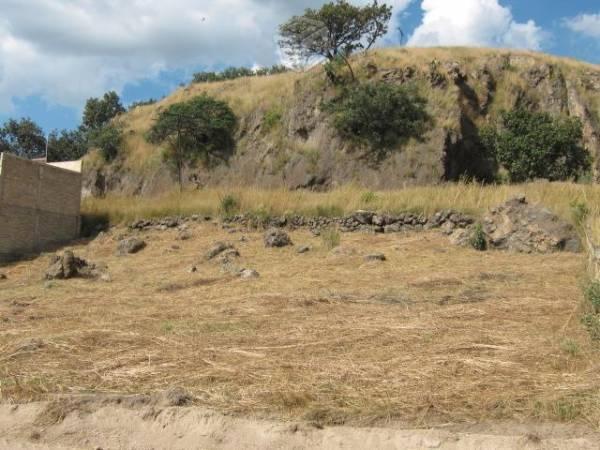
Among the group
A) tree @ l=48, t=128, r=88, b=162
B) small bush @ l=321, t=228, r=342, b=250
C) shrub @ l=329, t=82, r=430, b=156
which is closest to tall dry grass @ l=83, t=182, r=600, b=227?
small bush @ l=321, t=228, r=342, b=250

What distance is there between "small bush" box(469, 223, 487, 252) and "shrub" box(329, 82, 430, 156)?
9962 millimetres

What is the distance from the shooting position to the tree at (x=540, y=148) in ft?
71.5

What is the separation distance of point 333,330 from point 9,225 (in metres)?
14.0

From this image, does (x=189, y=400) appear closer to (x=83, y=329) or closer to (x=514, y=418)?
(x=514, y=418)

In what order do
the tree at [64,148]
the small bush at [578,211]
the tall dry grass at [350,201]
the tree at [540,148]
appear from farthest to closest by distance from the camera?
the tree at [64,148] → the tree at [540,148] → the tall dry grass at [350,201] → the small bush at [578,211]

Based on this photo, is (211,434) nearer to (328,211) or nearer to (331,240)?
(331,240)

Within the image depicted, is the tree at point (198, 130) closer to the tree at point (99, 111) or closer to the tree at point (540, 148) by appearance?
the tree at point (540, 148)

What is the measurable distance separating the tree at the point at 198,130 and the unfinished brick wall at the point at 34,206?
6.81 meters

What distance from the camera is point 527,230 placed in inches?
472

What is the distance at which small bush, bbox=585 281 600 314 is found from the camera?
18.6 feet

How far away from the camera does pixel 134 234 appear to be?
1883 centimetres

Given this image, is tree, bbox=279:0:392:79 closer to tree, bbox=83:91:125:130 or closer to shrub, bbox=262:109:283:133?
shrub, bbox=262:109:283:133

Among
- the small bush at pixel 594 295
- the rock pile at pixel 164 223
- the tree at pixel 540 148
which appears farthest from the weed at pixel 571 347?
the tree at pixel 540 148

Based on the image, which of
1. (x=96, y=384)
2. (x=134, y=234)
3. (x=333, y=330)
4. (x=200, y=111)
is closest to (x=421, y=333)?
(x=333, y=330)
